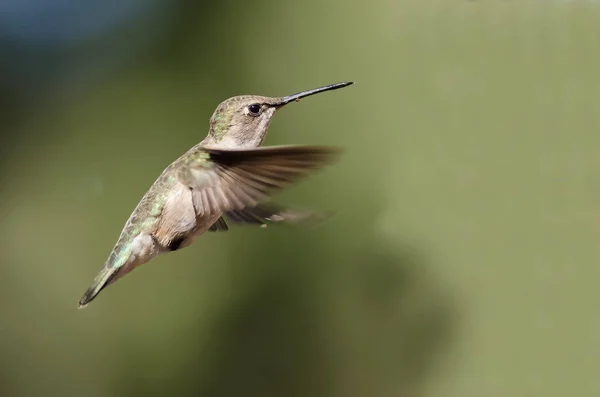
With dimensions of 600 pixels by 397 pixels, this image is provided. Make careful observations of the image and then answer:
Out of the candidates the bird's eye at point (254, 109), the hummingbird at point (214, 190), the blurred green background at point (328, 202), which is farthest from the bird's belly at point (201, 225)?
the blurred green background at point (328, 202)

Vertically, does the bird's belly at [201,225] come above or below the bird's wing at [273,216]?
above

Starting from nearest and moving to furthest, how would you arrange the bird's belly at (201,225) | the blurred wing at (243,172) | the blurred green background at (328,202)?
1. the blurred wing at (243,172)
2. the bird's belly at (201,225)
3. the blurred green background at (328,202)

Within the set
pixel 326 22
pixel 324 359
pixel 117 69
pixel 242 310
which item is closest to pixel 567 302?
pixel 324 359

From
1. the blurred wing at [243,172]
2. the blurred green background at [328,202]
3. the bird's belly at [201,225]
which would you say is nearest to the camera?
the blurred wing at [243,172]

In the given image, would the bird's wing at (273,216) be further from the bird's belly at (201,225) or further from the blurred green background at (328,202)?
the blurred green background at (328,202)

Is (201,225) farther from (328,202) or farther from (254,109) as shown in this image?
(328,202)

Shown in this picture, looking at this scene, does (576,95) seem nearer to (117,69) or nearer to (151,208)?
(151,208)

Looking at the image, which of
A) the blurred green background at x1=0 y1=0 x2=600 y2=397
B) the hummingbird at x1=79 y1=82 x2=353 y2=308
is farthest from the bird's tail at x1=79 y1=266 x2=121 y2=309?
the blurred green background at x1=0 y1=0 x2=600 y2=397
